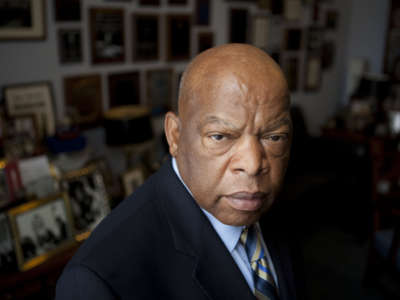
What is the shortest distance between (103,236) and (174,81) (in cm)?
287

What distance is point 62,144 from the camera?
8.04 feet

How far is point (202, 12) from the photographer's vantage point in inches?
147

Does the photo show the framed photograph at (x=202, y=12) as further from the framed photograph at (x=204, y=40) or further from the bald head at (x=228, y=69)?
the bald head at (x=228, y=69)

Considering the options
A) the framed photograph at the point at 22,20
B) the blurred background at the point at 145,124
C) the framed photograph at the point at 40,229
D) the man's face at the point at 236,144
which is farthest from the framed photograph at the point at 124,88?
the man's face at the point at 236,144

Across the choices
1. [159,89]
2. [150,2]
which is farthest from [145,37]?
[159,89]

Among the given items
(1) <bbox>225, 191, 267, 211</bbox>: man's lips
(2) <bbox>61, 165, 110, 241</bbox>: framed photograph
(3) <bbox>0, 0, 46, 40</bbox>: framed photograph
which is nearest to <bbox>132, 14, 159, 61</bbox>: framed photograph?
(3) <bbox>0, 0, 46, 40</bbox>: framed photograph

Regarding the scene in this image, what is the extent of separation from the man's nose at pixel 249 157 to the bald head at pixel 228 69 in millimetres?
134

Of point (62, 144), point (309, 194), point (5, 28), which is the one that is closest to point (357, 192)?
point (309, 194)

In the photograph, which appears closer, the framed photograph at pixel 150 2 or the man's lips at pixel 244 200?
the man's lips at pixel 244 200

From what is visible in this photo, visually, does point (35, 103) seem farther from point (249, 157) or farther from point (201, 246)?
point (249, 157)

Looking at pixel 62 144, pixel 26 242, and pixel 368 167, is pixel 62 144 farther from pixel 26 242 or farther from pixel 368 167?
pixel 368 167

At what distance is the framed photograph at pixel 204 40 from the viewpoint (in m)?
3.78

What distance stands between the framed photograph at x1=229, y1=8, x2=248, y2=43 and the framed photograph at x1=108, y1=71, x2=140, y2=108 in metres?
1.40

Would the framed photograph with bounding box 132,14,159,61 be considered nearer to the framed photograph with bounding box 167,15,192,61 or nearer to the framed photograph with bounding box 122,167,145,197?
the framed photograph with bounding box 167,15,192,61
